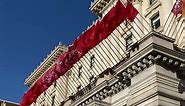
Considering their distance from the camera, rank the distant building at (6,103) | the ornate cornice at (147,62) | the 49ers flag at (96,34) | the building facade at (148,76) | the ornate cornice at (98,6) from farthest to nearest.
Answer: the distant building at (6,103) → the ornate cornice at (98,6) → the 49ers flag at (96,34) → the ornate cornice at (147,62) → the building facade at (148,76)

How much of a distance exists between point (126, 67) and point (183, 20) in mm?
10194

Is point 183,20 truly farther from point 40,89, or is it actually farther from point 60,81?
point 60,81

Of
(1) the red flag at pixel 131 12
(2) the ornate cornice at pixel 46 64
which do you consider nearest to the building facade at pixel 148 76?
(1) the red flag at pixel 131 12

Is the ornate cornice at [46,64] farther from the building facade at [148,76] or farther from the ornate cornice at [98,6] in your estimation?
the building facade at [148,76]

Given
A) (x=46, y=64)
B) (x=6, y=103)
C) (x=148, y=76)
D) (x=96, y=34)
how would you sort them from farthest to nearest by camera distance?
(x=6, y=103) → (x=46, y=64) → (x=96, y=34) → (x=148, y=76)

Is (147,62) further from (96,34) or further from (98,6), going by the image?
(98,6)

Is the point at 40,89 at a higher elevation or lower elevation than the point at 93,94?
higher

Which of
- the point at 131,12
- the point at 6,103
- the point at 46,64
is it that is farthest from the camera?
the point at 6,103

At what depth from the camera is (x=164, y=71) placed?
1825cm

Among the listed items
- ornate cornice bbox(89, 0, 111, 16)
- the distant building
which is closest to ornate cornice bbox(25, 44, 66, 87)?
the distant building

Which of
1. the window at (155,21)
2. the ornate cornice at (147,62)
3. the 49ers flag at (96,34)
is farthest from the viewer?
the window at (155,21)

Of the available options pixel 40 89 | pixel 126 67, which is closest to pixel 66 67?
pixel 40 89

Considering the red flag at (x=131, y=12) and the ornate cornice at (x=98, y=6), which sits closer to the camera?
the red flag at (x=131, y=12)

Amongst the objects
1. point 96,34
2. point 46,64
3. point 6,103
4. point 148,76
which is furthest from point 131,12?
point 6,103
